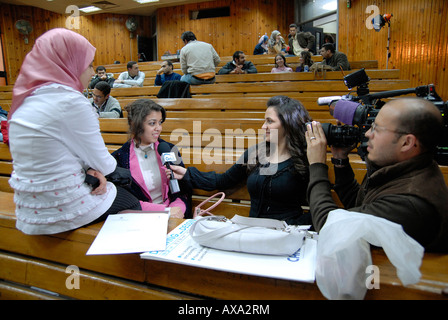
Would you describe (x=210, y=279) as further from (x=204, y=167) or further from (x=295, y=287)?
(x=204, y=167)

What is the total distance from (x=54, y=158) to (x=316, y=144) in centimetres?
86

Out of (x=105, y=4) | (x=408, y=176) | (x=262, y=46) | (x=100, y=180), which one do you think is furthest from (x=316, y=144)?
(x=105, y=4)

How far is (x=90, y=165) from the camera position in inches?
39.3

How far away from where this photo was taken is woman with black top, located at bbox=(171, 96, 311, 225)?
134 cm

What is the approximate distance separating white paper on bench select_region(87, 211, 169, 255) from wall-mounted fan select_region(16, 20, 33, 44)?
9.48 m

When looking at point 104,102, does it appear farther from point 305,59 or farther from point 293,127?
point 305,59

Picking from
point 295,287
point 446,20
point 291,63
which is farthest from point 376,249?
point 446,20

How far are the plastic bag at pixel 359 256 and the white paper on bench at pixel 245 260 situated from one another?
5 centimetres

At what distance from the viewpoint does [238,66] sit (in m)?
4.84

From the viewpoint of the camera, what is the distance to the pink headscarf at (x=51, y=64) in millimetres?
938

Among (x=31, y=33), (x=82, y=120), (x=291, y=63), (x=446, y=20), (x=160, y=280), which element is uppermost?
(x=31, y=33)

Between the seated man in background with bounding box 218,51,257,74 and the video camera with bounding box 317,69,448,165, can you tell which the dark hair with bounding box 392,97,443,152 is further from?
the seated man in background with bounding box 218,51,257,74

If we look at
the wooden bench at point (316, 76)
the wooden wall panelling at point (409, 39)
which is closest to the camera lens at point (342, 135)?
the wooden bench at point (316, 76)

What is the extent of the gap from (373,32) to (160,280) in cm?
690
